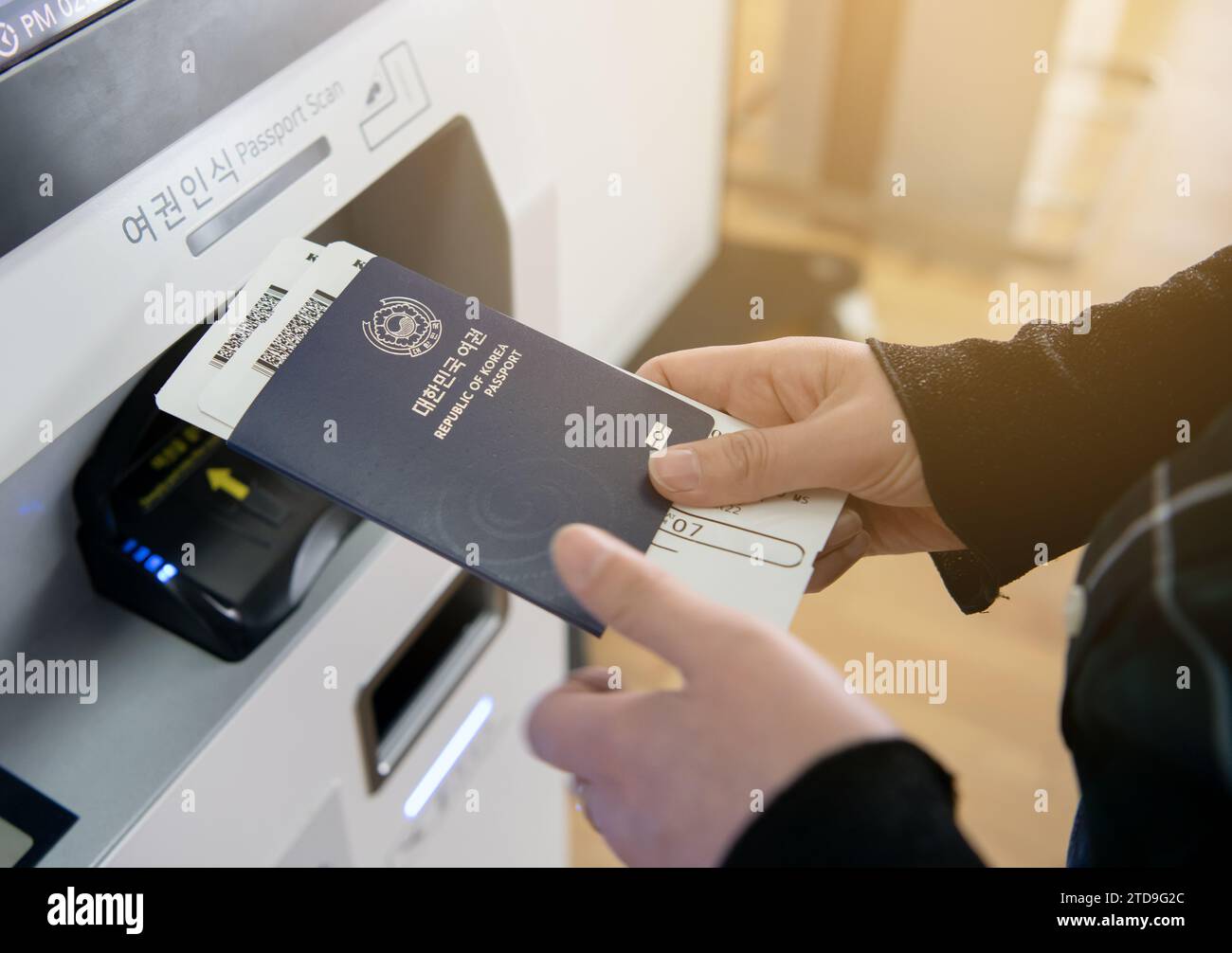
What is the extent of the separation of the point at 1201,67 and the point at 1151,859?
2863 mm

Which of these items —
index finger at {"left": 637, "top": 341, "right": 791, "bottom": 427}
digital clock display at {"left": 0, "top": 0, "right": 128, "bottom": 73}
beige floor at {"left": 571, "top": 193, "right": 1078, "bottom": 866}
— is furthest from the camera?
beige floor at {"left": 571, "top": 193, "right": 1078, "bottom": 866}

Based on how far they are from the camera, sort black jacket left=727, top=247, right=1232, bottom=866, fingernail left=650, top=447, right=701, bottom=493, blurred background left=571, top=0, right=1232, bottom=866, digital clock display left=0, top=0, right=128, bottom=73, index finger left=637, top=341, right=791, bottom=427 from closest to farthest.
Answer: black jacket left=727, top=247, right=1232, bottom=866
digital clock display left=0, top=0, right=128, bottom=73
fingernail left=650, top=447, right=701, bottom=493
index finger left=637, top=341, right=791, bottom=427
blurred background left=571, top=0, right=1232, bottom=866

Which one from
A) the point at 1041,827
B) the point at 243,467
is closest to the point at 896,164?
the point at 1041,827

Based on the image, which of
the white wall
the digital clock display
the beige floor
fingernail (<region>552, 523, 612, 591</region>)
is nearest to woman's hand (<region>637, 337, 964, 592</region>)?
fingernail (<region>552, 523, 612, 591</region>)

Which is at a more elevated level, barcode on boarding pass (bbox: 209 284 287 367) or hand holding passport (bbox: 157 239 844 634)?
barcode on boarding pass (bbox: 209 284 287 367)

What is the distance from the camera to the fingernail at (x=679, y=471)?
2.06 ft

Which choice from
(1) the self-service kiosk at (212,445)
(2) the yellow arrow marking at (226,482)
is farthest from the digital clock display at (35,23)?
(2) the yellow arrow marking at (226,482)

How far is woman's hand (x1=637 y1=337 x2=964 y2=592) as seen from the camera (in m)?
0.64

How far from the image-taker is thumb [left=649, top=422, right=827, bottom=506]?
0.63m

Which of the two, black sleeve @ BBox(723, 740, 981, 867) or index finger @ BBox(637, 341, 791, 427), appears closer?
black sleeve @ BBox(723, 740, 981, 867)

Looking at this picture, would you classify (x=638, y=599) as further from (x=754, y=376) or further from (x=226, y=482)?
(x=226, y=482)

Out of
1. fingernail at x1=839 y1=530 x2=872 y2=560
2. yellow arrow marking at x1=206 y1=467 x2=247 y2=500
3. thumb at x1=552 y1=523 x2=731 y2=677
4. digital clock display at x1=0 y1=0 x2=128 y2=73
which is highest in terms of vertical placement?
digital clock display at x1=0 y1=0 x2=128 y2=73

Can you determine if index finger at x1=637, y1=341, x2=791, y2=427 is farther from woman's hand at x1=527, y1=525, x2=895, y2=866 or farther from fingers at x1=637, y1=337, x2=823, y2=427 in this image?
woman's hand at x1=527, y1=525, x2=895, y2=866

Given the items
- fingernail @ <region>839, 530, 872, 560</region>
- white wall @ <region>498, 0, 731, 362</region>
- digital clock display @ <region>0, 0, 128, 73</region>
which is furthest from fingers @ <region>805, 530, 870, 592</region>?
white wall @ <region>498, 0, 731, 362</region>
